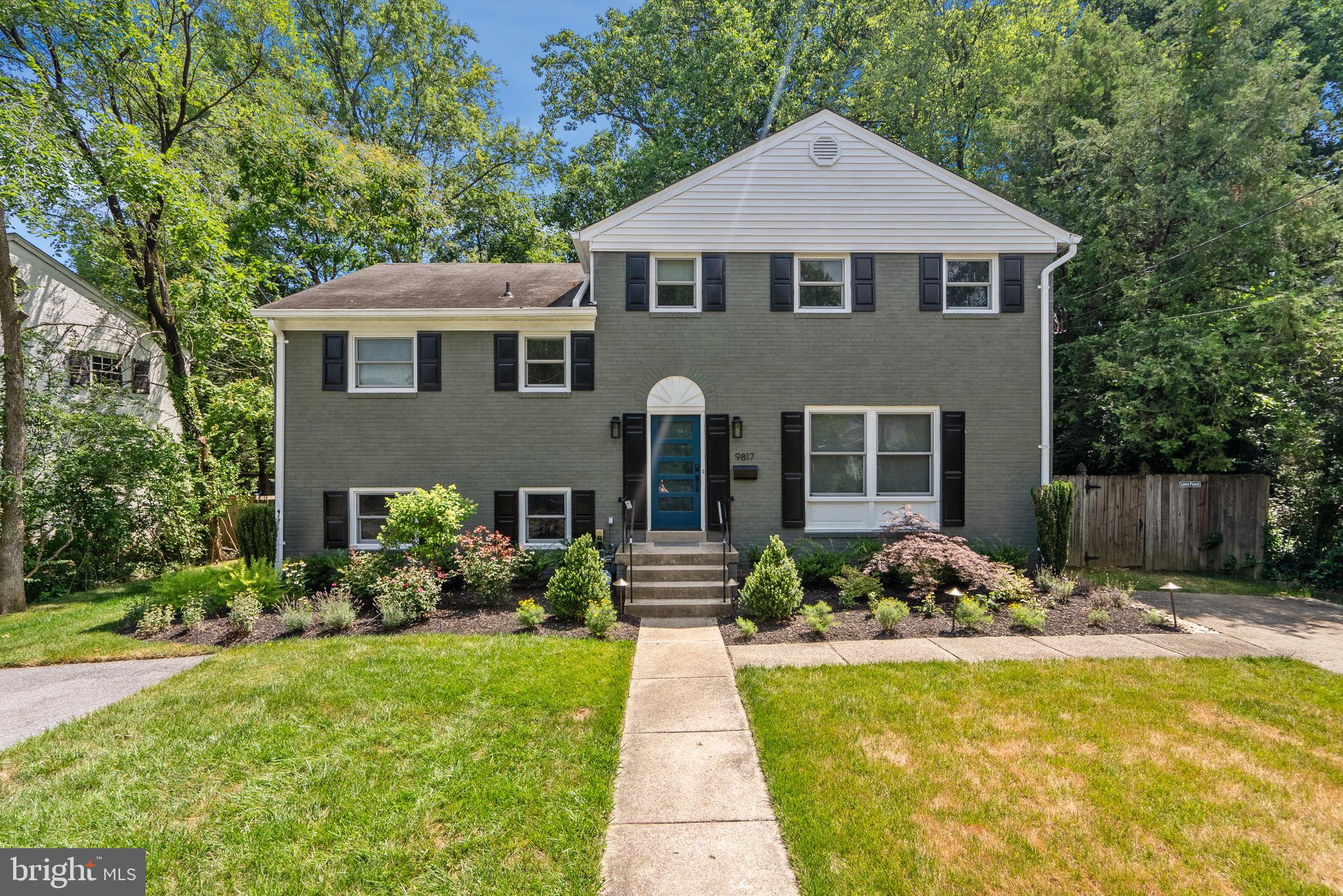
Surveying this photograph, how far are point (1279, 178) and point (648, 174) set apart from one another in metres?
16.3

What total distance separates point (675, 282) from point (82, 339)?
14.3 m

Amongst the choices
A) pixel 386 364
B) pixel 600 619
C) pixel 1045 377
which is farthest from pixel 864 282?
pixel 386 364

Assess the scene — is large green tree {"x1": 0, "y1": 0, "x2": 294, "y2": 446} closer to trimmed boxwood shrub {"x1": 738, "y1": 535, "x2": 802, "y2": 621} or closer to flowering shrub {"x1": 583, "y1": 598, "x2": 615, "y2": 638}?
flowering shrub {"x1": 583, "y1": 598, "x2": 615, "y2": 638}

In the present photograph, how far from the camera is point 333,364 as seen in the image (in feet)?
33.5

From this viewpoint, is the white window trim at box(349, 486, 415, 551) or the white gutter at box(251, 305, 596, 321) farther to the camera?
the white window trim at box(349, 486, 415, 551)

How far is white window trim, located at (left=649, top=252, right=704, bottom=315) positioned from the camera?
1025cm

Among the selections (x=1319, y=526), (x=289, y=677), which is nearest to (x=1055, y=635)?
(x=1319, y=526)

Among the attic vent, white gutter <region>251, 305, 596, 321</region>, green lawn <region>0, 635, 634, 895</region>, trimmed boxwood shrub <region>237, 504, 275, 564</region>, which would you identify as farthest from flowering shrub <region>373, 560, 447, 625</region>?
the attic vent

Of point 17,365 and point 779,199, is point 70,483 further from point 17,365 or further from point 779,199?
point 779,199

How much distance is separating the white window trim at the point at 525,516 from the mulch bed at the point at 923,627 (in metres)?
3.41

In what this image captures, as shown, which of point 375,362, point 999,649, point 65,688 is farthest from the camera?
point 375,362

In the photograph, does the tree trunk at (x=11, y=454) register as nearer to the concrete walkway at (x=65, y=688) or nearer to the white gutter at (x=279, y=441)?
the white gutter at (x=279, y=441)

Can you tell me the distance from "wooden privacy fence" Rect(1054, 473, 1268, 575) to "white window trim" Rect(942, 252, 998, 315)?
4.25 m

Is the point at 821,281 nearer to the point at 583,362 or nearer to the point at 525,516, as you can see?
the point at 583,362
